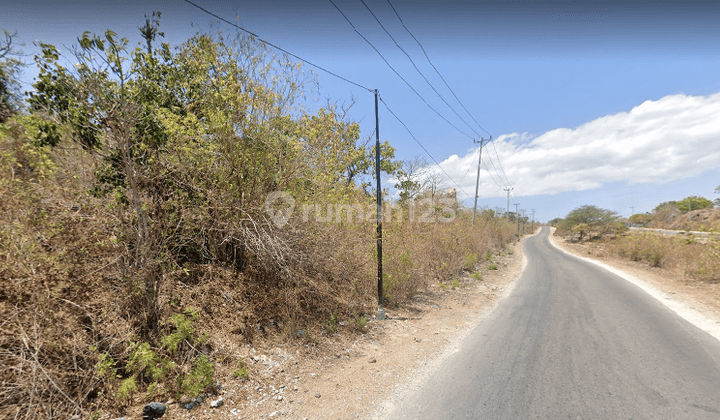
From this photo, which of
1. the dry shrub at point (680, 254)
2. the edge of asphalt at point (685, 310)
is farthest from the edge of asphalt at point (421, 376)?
the dry shrub at point (680, 254)

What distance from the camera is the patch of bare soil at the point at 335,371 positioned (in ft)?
10.1

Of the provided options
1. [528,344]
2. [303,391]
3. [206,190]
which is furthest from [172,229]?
[528,344]

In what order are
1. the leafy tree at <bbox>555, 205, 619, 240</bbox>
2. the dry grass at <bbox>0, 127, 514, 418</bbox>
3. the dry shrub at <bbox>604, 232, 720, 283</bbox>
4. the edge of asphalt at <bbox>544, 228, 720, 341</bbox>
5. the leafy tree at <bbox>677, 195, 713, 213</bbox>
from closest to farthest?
1. the dry grass at <bbox>0, 127, 514, 418</bbox>
2. the edge of asphalt at <bbox>544, 228, 720, 341</bbox>
3. the dry shrub at <bbox>604, 232, 720, 283</bbox>
4. the leafy tree at <bbox>555, 205, 619, 240</bbox>
5. the leafy tree at <bbox>677, 195, 713, 213</bbox>

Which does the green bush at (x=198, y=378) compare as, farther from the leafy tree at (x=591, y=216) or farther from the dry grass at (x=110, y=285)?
the leafy tree at (x=591, y=216)

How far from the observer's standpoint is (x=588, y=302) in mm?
7301

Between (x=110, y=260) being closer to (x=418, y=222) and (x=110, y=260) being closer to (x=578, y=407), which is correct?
(x=578, y=407)

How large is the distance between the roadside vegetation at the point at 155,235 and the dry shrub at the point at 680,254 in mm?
12938

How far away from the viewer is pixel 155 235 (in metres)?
4.04

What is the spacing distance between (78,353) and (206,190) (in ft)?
8.42

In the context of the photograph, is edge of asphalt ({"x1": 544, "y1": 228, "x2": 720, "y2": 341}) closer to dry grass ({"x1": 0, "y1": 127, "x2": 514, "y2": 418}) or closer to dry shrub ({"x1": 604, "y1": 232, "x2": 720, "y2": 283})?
dry shrub ({"x1": 604, "y1": 232, "x2": 720, "y2": 283})

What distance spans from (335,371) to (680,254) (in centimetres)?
1683

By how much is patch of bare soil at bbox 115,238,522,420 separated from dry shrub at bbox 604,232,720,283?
10.0 m

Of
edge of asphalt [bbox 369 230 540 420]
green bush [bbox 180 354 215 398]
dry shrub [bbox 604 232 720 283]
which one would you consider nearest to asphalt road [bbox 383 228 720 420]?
edge of asphalt [bbox 369 230 540 420]

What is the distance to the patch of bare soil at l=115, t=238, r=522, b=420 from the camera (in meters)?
3.08
